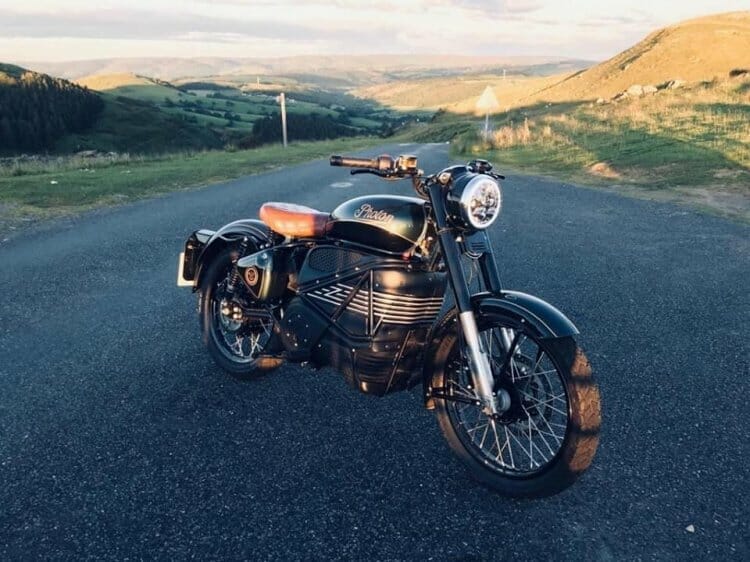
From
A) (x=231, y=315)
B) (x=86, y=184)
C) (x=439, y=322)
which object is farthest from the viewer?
(x=86, y=184)

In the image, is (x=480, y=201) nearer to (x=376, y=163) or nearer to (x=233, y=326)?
(x=376, y=163)

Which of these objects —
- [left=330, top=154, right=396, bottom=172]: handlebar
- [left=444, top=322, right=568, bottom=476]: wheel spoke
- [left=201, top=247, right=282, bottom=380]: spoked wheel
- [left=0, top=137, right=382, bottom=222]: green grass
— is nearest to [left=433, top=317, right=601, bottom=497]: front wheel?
[left=444, top=322, right=568, bottom=476]: wheel spoke

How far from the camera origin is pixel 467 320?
3.00m

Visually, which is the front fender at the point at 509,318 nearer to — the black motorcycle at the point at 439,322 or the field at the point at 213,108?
the black motorcycle at the point at 439,322

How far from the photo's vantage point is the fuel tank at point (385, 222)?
323cm

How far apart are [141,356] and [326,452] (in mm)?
2118

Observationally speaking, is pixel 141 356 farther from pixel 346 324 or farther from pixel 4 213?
pixel 4 213

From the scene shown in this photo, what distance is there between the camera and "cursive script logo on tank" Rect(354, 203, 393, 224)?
328 centimetres

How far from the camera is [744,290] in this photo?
6.28 m

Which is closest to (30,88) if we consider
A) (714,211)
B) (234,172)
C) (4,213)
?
(234,172)

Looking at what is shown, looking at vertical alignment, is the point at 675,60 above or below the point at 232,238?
above

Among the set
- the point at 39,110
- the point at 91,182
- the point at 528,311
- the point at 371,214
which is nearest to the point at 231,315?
the point at 371,214

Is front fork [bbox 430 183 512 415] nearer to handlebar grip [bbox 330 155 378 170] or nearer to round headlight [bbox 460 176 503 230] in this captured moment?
round headlight [bbox 460 176 503 230]

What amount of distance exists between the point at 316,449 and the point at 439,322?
3.52 feet
